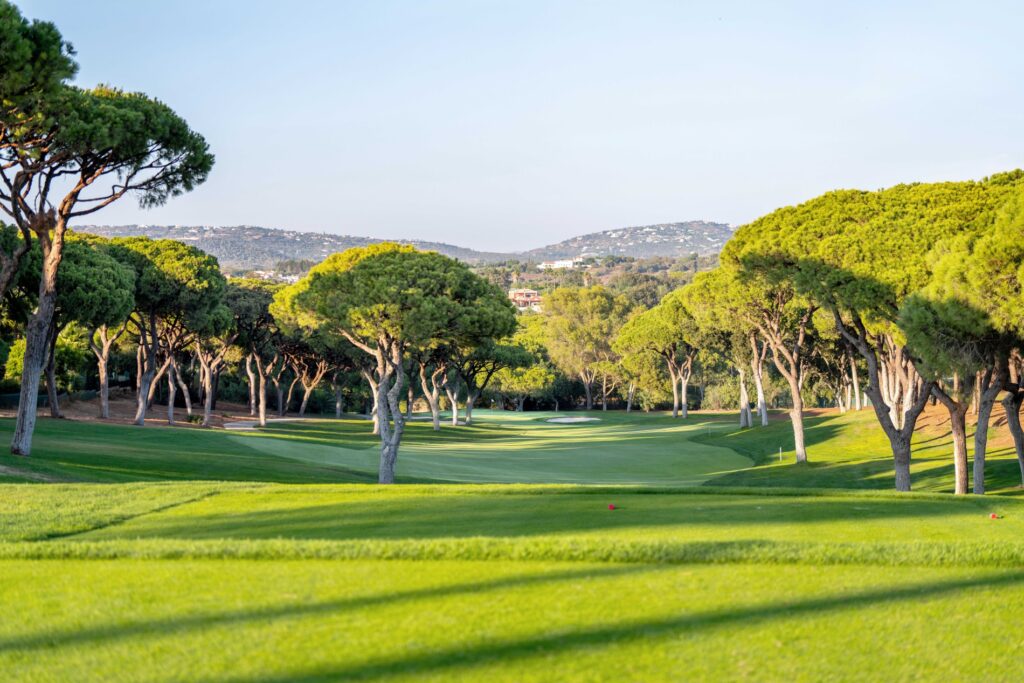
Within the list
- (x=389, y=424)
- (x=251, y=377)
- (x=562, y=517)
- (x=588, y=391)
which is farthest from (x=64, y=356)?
(x=588, y=391)

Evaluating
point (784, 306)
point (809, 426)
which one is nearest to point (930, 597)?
point (784, 306)

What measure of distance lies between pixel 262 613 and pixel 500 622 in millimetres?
1534

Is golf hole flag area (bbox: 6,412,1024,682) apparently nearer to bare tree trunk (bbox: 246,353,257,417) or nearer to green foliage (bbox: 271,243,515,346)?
green foliage (bbox: 271,243,515,346)

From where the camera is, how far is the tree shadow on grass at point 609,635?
14.8 ft

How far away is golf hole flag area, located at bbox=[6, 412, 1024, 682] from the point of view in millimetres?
4797

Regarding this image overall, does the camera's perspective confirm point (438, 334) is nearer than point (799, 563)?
No

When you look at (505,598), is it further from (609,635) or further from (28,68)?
(28,68)

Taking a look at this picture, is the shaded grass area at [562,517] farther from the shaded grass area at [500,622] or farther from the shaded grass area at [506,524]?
the shaded grass area at [500,622]

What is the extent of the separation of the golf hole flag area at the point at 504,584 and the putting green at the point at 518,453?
75.1 feet

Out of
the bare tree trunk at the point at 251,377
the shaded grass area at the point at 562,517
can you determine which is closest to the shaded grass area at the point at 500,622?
the shaded grass area at the point at 562,517

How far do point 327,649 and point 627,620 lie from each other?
6.13 feet

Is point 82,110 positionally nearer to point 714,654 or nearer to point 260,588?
point 260,588

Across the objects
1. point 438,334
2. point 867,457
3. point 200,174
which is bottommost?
point 867,457

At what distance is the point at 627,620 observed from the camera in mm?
5531
